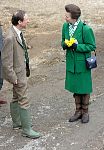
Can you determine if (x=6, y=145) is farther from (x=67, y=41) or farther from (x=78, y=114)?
(x=67, y=41)

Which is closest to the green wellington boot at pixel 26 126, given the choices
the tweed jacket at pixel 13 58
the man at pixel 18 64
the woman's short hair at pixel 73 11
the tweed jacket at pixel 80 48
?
the man at pixel 18 64

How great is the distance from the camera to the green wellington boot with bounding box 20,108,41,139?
19.2 ft

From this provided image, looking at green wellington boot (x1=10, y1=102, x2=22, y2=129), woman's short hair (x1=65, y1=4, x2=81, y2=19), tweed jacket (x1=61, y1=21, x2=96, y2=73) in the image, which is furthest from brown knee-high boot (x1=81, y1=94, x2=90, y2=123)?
woman's short hair (x1=65, y1=4, x2=81, y2=19)

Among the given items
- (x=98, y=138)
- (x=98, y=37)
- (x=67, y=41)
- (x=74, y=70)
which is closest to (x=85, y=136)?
(x=98, y=138)

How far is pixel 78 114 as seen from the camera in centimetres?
648

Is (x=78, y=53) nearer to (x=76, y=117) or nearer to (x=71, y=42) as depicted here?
(x=71, y=42)

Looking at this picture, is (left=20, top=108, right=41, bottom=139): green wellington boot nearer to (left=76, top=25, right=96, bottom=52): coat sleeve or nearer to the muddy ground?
the muddy ground

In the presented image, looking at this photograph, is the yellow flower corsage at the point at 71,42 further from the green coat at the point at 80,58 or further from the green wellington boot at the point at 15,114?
the green wellington boot at the point at 15,114

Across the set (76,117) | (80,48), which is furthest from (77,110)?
(80,48)

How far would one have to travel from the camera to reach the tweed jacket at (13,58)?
5535 mm

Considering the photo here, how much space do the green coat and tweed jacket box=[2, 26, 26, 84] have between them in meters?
0.74

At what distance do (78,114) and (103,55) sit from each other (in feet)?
12.6

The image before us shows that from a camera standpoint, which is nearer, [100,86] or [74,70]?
[74,70]

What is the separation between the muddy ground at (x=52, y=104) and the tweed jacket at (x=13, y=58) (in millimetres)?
949
